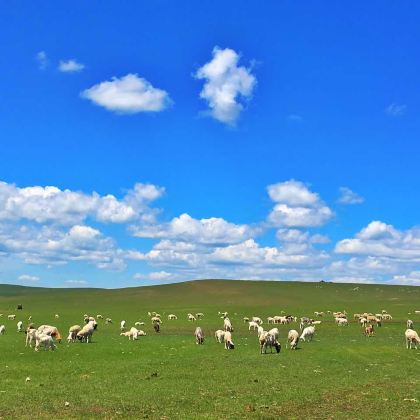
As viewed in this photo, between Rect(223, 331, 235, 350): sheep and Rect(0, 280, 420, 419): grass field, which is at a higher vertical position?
Rect(223, 331, 235, 350): sheep

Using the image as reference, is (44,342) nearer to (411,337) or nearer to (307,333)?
(307,333)

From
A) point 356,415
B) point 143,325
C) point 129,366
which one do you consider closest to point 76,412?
point 356,415

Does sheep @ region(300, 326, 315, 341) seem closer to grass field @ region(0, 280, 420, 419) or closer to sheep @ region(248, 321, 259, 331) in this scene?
grass field @ region(0, 280, 420, 419)

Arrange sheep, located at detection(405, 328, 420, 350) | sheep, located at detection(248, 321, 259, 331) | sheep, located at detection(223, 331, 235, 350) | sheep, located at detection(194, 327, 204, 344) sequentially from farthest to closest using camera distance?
sheep, located at detection(248, 321, 259, 331) → sheep, located at detection(194, 327, 204, 344) → sheep, located at detection(405, 328, 420, 350) → sheep, located at detection(223, 331, 235, 350)

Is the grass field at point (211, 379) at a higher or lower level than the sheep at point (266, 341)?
lower

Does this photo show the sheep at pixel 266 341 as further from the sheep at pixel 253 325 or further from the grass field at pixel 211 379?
the sheep at pixel 253 325

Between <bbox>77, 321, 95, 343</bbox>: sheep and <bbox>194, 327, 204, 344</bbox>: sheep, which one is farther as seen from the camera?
<bbox>77, 321, 95, 343</bbox>: sheep

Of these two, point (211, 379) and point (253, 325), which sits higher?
point (253, 325)

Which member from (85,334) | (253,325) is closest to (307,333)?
(253,325)

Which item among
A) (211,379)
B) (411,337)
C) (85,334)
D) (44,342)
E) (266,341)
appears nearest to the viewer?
(211,379)

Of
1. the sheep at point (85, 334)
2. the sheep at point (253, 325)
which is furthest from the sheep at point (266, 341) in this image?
the sheep at point (253, 325)

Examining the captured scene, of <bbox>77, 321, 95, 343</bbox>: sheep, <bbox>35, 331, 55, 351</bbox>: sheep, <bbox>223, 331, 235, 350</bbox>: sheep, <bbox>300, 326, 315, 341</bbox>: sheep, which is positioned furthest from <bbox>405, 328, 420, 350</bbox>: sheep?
<bbox>35, 331, 55, 351</bbox>: sheep

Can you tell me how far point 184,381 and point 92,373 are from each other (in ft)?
19.2

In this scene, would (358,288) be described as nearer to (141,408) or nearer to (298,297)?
(298,297)
